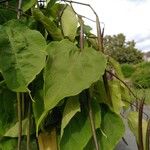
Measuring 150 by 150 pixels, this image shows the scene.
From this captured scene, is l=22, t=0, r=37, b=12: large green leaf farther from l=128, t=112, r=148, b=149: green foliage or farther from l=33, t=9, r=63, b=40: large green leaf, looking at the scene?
l=128, t=112, r=148, b=149: green foliage

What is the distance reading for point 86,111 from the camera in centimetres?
64

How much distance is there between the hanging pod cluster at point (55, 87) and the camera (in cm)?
56

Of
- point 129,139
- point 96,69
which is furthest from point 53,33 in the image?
point 129,139

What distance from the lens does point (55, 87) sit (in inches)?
22.0

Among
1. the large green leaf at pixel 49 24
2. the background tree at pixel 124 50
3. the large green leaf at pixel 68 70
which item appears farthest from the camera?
the background tree at pixel 124 50

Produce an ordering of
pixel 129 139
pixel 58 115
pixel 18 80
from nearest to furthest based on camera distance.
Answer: pixel 18 80
pixel 58 115
pixel 129 139

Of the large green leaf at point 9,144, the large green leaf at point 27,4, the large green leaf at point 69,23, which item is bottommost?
the large green leaf at point 9,144

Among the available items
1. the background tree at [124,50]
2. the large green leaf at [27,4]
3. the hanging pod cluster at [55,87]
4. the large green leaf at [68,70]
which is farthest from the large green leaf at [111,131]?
the background tree at [124,50]

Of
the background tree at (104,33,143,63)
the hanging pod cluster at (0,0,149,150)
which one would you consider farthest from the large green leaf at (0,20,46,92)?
the background tree at (104,33,143,63)

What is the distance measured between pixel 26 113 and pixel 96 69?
5.7 inches

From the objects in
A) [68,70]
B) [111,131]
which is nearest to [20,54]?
[68,70]

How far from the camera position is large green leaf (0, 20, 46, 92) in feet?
1.85

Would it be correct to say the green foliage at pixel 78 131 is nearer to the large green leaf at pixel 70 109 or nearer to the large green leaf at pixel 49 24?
the large green leaf at pixel 70 109

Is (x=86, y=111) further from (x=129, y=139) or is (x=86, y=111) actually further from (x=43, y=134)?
(x=129, y=139)
